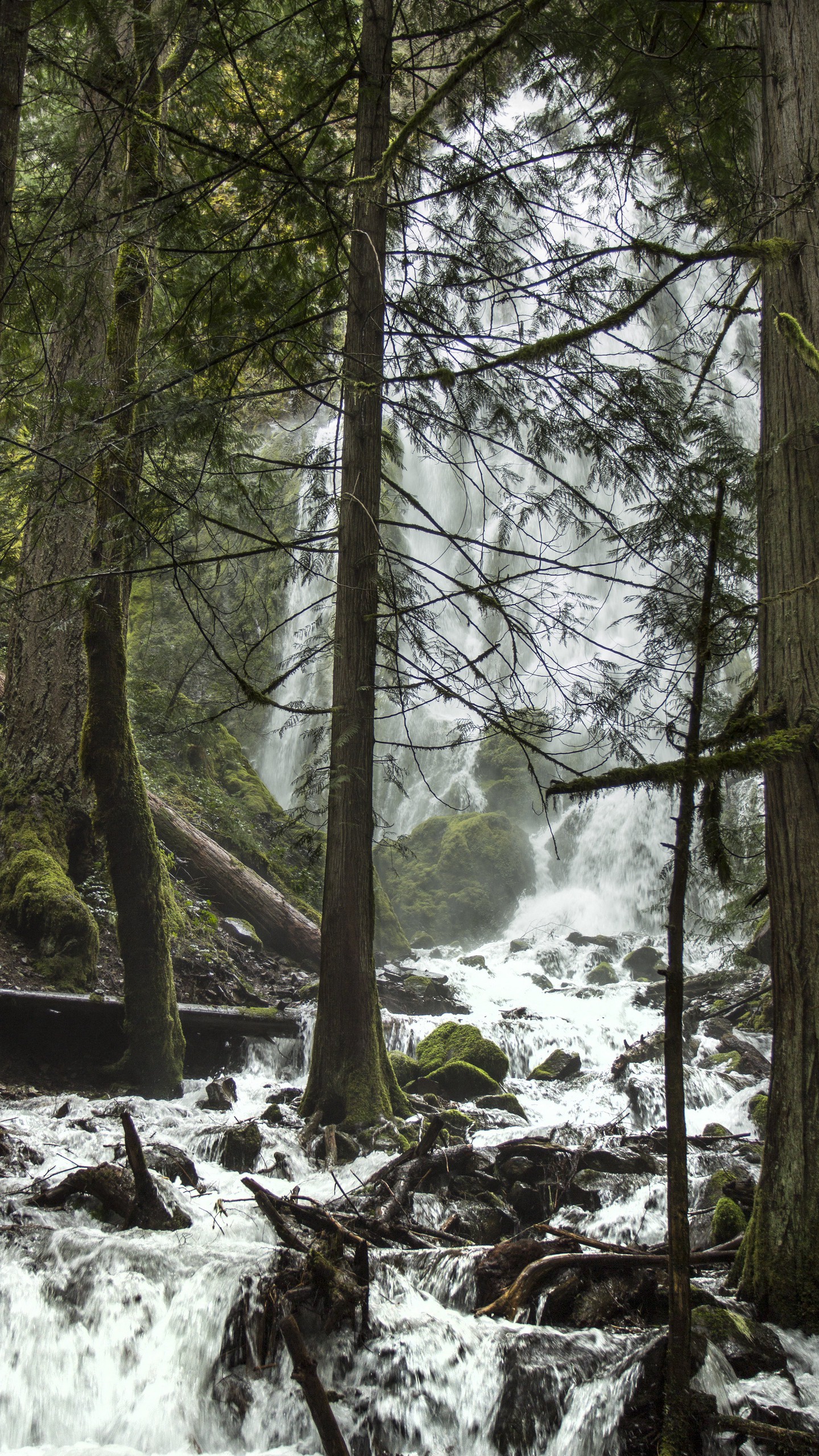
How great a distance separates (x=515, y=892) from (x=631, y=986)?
7.04 metres

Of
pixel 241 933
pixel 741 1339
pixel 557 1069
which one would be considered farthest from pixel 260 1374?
pixel 241 933

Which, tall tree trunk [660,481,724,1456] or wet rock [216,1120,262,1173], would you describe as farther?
wet rock [216,1120,262,1173]

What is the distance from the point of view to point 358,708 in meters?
5.40

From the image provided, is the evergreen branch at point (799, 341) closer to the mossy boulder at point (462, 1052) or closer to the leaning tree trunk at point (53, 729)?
the leaning tree trunk at point (53, 729)

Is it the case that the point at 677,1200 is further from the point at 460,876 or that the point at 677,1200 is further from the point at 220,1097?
the point at 460,876

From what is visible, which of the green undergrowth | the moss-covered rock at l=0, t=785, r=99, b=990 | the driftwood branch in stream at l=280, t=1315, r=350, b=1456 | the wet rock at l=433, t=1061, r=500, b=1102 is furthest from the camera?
the green undergrowth

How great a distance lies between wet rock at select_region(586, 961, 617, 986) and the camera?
44.6ft

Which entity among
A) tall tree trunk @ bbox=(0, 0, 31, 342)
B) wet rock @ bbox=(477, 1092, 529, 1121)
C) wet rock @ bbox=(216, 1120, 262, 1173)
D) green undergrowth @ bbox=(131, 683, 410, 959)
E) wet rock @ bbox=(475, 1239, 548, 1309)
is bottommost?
wet rock @ bbox=(477, 1092, 529, 1121)

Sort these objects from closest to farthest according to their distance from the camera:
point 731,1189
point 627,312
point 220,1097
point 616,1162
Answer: point 731,1189 < point 627,312 < point 616,1162 < point 220,1097

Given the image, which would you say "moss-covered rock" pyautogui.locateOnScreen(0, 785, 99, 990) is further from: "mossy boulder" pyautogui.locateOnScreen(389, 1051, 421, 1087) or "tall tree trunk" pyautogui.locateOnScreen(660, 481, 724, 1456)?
"tall tree trunk" pyautogui.locateOnScreen(660, 481, 724, 1456)

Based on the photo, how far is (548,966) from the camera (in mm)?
14906

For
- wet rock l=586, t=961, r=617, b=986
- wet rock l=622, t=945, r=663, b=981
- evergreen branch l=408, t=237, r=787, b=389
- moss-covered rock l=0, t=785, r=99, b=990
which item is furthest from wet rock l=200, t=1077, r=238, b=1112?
wet rock l=622, t=945, r=663, b=981

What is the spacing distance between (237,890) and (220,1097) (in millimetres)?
3655

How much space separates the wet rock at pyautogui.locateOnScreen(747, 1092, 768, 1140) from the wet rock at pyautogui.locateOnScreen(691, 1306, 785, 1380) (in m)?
3.63
